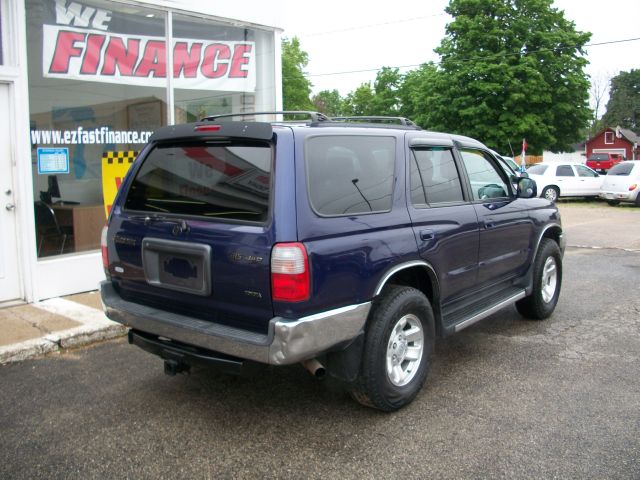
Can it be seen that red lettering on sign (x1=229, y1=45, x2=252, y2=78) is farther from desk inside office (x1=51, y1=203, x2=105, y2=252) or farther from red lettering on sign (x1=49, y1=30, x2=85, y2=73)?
desk inside office (x1=51, y1=203, x2=105, y2=252)

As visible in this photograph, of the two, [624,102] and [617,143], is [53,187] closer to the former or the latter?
[617,143]

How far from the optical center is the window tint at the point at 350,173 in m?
3.53

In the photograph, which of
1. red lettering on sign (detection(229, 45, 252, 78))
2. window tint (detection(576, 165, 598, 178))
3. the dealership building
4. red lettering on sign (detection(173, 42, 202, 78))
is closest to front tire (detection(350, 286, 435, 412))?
the dealership building

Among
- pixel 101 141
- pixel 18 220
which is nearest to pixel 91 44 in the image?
pixel 101 141

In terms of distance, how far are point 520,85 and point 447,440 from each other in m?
33.6

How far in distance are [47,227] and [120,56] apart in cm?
229

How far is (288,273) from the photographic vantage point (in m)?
3.20

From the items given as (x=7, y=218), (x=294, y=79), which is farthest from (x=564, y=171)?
(x=294, y=79)

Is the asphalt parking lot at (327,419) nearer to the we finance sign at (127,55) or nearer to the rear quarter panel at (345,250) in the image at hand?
the rear quarter panel at (345,250)

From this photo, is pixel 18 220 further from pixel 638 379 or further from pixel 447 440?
pixel 638 379

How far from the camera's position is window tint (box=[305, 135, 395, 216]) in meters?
3.53

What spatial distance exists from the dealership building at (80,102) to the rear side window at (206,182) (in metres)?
2.98

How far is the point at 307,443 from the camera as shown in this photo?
3523 millimetres

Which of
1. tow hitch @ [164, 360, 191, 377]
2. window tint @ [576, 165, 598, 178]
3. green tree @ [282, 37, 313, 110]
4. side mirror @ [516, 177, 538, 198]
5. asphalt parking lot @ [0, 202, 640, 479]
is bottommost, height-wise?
asphalt parking lot @ [0, 202, 640, 479]
